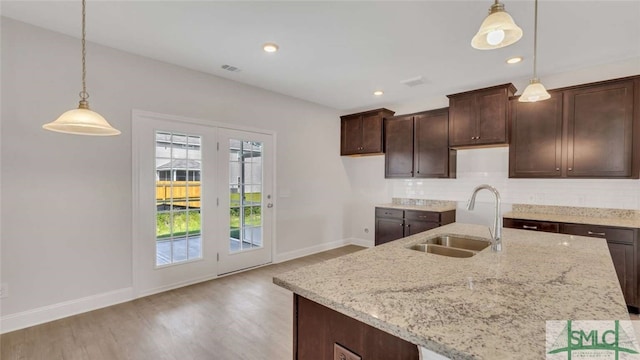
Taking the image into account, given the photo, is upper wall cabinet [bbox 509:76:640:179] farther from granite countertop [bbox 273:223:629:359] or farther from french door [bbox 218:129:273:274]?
french door [bbox 218:129:273:274]

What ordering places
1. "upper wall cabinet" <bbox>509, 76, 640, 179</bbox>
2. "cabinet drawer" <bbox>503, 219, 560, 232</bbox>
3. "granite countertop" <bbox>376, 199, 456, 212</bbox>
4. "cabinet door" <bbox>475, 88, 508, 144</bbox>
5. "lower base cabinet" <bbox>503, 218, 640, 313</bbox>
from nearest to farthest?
"lower base cabinet" <bbox>503, 218, 640, 313</bbox>
"upper wall cabinet" <bbox>509, 76, 640, 179</bbox>
"cabinet drawer" <bbox>503, 219, 560, 232</bbox>
"cabinet door" <bbox>475, 88, 508, 144</bbox>
"granite countertop" <bbox>376, 199, 456, 212</bbox>

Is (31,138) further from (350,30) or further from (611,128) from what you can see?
(611,128)

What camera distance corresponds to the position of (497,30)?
4.80 ft

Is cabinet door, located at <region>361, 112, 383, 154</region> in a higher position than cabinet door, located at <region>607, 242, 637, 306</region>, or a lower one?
higher

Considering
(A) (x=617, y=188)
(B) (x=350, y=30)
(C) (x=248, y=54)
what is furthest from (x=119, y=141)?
(A) (x=617, y=188)

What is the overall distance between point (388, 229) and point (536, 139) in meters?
2.36

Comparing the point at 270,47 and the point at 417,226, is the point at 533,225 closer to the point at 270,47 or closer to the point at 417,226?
the point at 417,226

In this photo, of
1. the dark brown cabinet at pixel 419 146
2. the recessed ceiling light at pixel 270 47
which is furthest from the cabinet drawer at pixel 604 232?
the recessed ceiling light at pixel 270 47

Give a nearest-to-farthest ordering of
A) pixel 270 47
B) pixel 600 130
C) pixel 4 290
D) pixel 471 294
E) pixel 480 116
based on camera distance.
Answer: pixel 471 294, pixel 4 290, pixel 270 47, pixel 600 130, pixel 480 116

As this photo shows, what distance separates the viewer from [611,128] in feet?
10.1

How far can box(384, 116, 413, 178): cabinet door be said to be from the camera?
473cm

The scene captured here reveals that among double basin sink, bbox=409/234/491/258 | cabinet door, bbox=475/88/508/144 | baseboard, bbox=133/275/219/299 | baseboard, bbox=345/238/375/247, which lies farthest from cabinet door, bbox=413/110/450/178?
baseboard, bbox=133/275/219/299

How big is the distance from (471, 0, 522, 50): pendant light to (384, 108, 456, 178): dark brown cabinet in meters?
2.82

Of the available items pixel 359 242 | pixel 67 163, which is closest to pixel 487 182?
pixel 359 242
